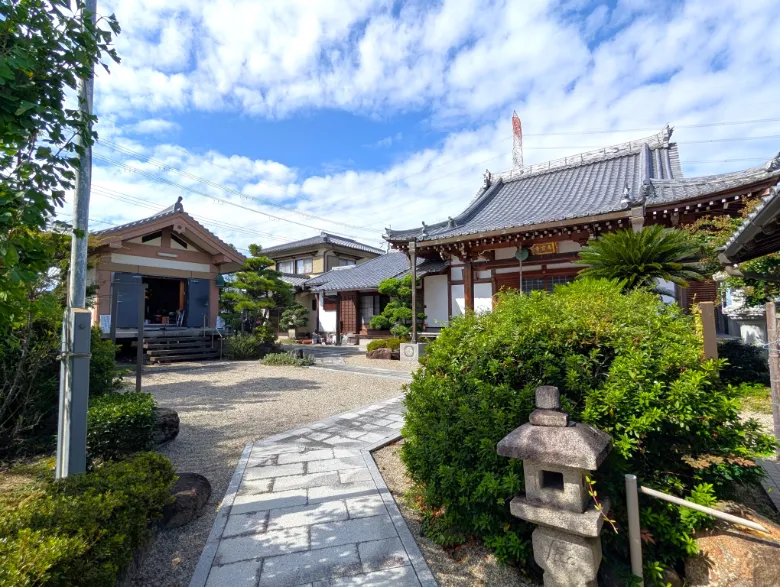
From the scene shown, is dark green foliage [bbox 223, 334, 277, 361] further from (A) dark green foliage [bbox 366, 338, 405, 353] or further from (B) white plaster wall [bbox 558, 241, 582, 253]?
(B) white plaster wall [bbox 558, 241, 582, 253]

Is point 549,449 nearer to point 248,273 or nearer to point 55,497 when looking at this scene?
point 55,497

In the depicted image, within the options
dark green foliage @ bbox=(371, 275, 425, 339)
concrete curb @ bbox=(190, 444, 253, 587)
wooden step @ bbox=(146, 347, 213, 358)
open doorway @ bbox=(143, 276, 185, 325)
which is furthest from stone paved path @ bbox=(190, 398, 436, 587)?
open doorway @ bbox=(143, 276, 185, 325)

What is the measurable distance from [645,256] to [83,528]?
5.70m

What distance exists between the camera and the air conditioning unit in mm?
12259

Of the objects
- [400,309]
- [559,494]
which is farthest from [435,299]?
[559,494]

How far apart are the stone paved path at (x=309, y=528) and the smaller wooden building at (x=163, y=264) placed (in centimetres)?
1051

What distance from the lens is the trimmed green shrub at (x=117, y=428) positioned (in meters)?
3.62

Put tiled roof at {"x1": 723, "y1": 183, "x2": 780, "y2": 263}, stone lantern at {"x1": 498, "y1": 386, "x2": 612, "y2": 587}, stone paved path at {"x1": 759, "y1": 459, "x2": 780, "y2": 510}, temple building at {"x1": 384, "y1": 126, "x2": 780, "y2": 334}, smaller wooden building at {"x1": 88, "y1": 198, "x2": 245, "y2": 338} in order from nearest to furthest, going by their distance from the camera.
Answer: stone lantern at {"x1": 498, "y1": 386, "x2": 612, "y2": 587} < tiled roof at {"x1": 723, "y1": 183, "x2": 780, "y2": 263} < stone paved path at {"x1": 759, "y1": 459, "x2": 780, "y2": 510} < temple building at {"x1": 384, "y1": 126, "x2": 780, "y2": 334} < smaller wooden building at {"x1": 88, "y1": 198, "x2": 245, "y2": 338}

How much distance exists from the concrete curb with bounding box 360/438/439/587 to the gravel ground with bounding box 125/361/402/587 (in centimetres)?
133

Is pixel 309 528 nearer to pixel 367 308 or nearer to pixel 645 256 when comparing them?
pixel 645 256

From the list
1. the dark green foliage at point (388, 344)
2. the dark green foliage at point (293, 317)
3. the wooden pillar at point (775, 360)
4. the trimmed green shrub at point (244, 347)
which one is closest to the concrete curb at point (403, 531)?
the wooden pillar at point (775, 360)

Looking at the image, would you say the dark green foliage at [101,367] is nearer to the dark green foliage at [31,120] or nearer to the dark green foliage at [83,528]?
the dark green foliage at [83,528]

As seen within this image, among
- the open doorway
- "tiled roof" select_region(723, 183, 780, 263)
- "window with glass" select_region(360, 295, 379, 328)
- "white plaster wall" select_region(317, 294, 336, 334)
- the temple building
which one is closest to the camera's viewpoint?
"tiled roof" select_region(723, 183, 780, 263)

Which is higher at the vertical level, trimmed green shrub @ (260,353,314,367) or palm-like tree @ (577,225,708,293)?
palm-like tree @ (577,225,708,293)
